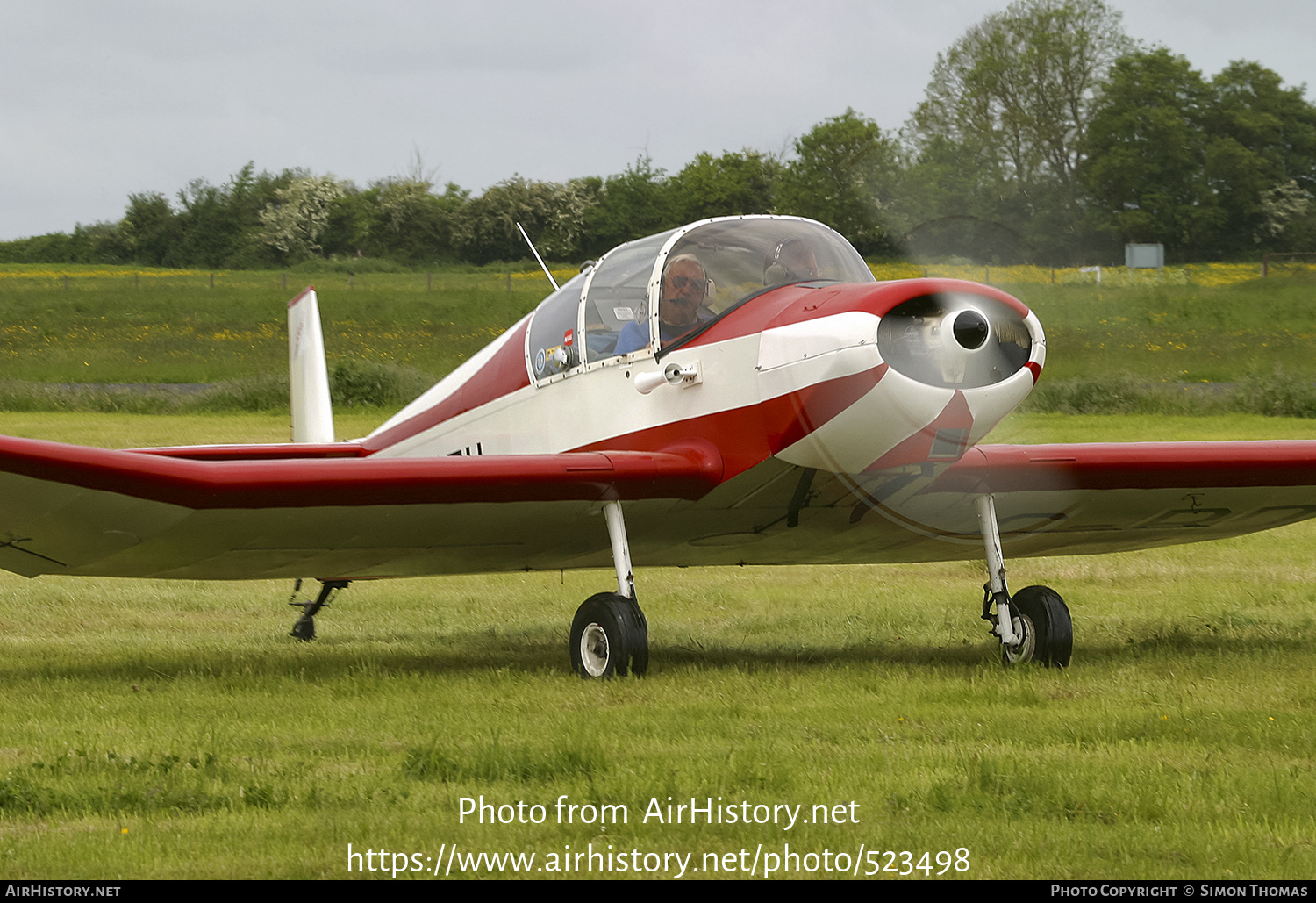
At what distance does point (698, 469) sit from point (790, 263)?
124 cm

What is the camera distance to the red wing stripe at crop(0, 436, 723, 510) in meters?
6.53

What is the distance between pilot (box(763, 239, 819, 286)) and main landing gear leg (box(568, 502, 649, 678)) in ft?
4.92

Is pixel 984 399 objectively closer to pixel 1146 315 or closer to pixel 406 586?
pixel 406 586

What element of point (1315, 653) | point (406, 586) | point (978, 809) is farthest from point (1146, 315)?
point (978, 809)

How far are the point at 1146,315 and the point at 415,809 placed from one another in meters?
34.8

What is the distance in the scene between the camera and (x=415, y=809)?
4578 millimetres

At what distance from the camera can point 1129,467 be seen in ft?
27.3

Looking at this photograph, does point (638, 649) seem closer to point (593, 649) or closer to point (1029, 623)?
point (593, 649)

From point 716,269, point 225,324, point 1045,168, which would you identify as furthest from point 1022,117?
point 225,324

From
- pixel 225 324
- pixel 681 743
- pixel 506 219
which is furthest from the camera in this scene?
pixel 506 219

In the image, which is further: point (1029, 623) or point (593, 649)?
point (1029, 623)

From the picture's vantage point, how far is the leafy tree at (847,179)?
8.24 m

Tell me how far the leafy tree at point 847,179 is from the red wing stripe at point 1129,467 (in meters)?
1.38

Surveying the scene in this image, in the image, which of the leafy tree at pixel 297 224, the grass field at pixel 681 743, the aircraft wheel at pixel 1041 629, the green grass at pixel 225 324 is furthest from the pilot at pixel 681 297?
the leafy tree at pixel 297 224
